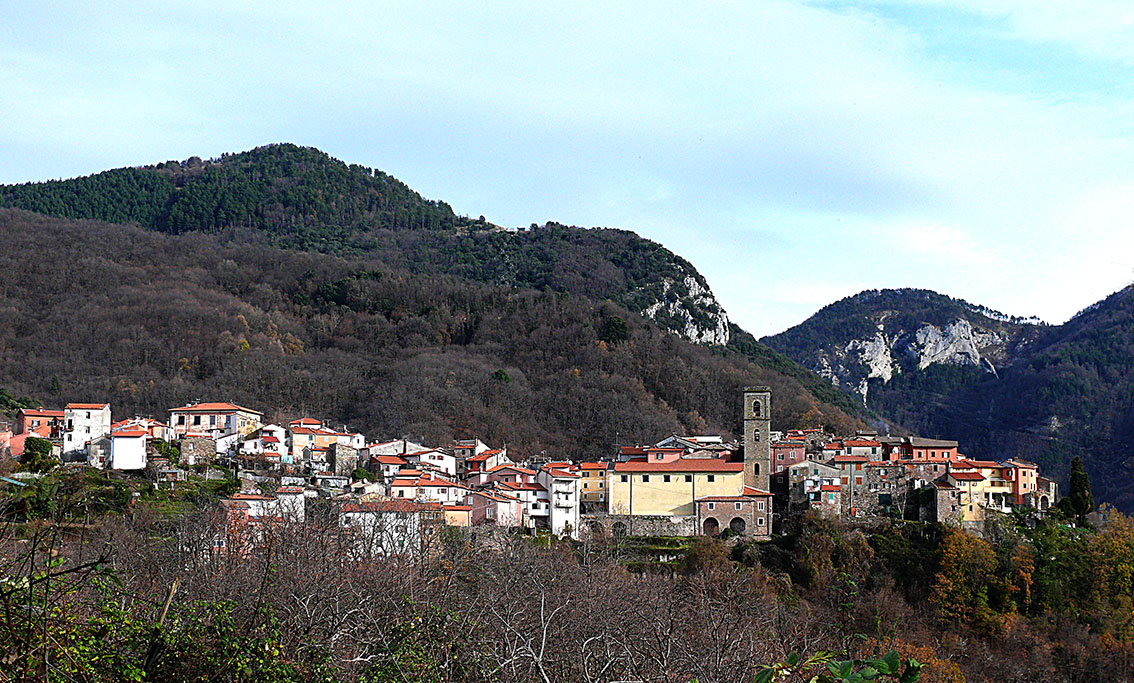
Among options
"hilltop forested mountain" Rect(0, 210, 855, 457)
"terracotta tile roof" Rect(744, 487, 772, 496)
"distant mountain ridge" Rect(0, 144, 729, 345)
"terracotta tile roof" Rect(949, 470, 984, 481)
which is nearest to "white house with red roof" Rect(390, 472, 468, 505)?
"terracotta tile roof" Rect(744, 487, 772, 496)

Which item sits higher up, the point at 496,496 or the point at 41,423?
the point at 41,423

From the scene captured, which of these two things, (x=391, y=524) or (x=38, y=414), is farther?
(x=38, y=414)

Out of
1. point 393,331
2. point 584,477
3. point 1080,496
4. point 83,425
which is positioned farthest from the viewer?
point 393,331

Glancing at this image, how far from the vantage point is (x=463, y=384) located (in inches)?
2825

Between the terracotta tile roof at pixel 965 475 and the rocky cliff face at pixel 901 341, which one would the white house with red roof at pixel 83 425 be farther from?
the rocky cliff face at pixel 901 341

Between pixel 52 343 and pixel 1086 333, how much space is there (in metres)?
111

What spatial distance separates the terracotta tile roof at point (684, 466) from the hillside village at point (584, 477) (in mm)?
48

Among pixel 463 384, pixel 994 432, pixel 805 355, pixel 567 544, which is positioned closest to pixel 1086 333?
pixel 994 432

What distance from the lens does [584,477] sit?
150 ft

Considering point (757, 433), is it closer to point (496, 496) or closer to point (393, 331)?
point (496, 496)

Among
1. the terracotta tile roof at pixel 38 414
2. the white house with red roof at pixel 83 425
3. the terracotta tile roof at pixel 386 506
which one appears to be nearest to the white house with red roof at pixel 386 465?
the terracotta tile roof at pixel 386 506

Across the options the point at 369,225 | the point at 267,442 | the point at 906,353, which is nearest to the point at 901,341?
the point at 906,353

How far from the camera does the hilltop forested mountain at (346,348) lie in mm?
65625

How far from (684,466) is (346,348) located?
46743mm
